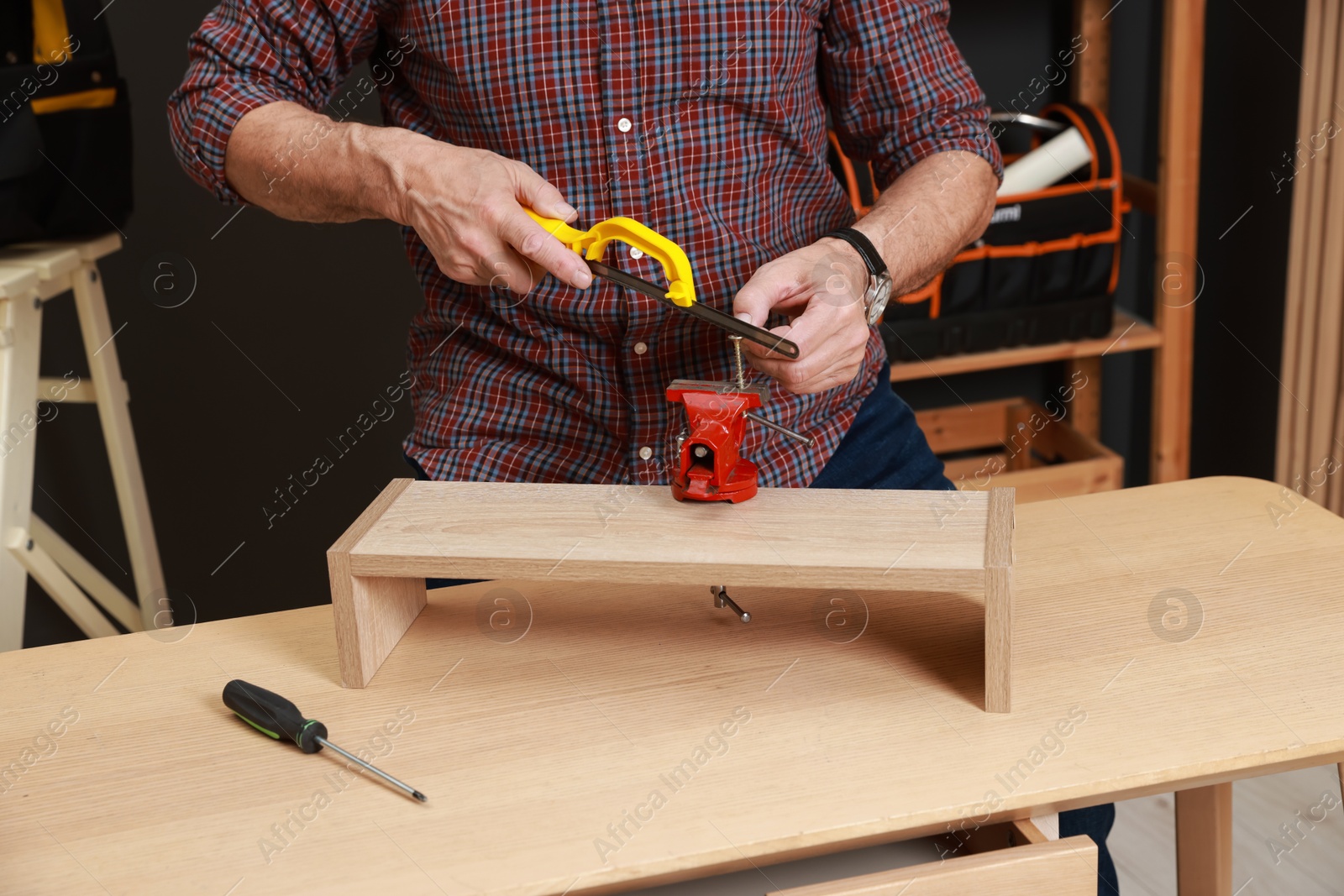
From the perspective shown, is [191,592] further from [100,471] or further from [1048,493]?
[1048,493]

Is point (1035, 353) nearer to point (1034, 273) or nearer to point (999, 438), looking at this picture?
point (1034, 273)

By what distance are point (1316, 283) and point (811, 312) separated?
5.03 feet

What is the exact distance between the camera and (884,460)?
128 cm

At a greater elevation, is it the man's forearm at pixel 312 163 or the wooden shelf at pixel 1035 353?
the man's forearm at pixel 312 163

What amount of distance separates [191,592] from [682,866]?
1948mm

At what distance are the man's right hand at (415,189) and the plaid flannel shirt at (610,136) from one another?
0.03 metres

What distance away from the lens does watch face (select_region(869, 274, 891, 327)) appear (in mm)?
1090

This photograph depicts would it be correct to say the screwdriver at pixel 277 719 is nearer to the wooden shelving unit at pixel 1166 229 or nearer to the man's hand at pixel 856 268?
the man's hand at pixel 856 268

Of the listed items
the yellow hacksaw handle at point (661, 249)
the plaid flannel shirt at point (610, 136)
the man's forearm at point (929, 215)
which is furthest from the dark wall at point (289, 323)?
the yellow hacksaw handle at point (661, 249)

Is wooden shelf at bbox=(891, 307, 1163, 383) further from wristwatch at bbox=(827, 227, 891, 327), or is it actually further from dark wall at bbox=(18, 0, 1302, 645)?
wristwatch at bbox=(827, 227, 891, 327)

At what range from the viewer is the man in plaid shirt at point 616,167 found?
1116 mm

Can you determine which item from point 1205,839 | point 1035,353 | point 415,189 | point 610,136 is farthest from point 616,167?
point 1035,353

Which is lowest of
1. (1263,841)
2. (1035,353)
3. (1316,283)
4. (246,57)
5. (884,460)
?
(1263,841)

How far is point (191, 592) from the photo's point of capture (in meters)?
2.42
